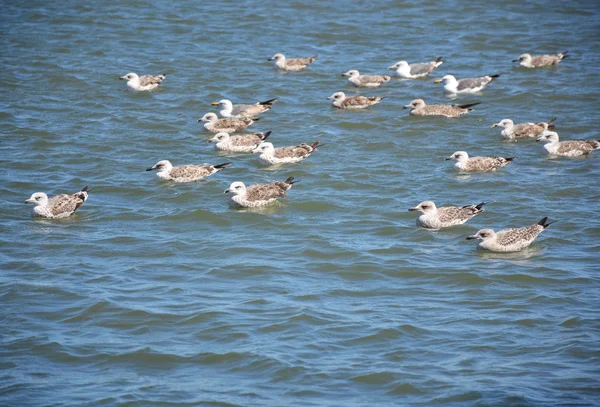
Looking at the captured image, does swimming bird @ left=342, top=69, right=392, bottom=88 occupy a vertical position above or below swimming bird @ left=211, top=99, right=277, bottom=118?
above

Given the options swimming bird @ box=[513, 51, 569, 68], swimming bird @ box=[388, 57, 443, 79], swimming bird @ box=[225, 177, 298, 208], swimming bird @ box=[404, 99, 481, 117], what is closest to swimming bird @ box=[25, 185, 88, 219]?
swimming bird @ box=[225, 177, 298, 208]

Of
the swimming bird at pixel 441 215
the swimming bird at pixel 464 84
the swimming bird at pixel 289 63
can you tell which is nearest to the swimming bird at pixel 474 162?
the swimming bird at pixel 441 215

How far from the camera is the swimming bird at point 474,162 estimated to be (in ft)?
56.2

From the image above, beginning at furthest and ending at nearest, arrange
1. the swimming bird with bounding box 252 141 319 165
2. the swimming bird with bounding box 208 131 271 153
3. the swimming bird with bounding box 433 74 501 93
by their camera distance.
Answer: the swimming bird with bounding box 433 74 501 93 < the swimming bird with bounding box 208 131 271 153 < the swimming bird with bounding box 252 141 319 165

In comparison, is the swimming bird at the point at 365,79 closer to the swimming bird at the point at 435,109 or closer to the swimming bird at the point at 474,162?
the swimming bird at the point at 435,109

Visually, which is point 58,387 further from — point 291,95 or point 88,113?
point 291,95

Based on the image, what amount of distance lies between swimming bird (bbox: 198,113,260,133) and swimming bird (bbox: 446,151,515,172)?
490 cm

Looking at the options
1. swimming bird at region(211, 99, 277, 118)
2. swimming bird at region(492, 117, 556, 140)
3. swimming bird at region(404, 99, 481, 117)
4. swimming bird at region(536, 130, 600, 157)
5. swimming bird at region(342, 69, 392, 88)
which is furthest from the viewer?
swimming bird at region(342, 69, 392, 88)

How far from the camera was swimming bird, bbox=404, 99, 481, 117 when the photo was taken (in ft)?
66.9

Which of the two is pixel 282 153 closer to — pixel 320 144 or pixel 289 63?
pixel 320 144

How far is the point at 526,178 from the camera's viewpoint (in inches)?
667

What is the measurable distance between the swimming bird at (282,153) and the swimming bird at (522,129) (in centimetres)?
417

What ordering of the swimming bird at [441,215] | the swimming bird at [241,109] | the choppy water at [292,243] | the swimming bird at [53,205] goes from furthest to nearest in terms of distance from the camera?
the swimming bird at [241,109] < the swimming bird at [53,205] < the swimming bird at [441,215] < the choppy water at [292,243]

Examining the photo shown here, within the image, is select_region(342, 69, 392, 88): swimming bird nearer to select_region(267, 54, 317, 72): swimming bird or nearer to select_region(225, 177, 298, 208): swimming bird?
select_region(267, 54, 317, 72): swimming bird
